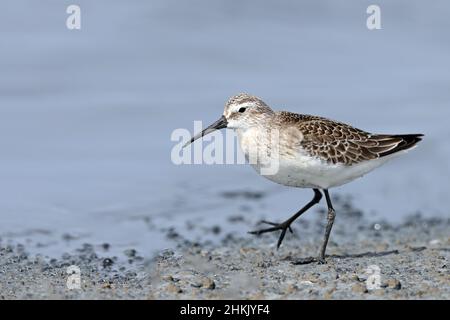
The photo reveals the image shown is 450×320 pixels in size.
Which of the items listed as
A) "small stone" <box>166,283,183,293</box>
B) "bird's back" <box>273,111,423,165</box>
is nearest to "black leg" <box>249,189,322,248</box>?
"bird's back" <box>273,111,423,165</box>

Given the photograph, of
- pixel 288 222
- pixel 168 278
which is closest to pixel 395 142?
pixel 288 222

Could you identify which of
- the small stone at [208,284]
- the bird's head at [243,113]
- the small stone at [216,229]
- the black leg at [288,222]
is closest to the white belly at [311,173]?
the bird's head at [243,113]

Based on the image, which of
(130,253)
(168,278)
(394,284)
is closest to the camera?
(394,284)

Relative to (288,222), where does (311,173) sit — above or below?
above

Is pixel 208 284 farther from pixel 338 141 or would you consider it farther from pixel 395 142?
pixel 395 142

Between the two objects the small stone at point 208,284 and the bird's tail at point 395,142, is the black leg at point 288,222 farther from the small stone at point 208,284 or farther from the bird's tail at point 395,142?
the small stone at point 208,284

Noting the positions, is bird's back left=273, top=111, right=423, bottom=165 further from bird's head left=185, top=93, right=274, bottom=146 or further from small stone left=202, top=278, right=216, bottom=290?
small stone left=202, top=278, right=216, bottom=290

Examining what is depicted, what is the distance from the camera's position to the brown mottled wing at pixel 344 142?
11.0m

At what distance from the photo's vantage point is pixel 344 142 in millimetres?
11297

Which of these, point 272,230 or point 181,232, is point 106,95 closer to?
point 181,232

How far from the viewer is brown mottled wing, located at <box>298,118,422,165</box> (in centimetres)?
1102

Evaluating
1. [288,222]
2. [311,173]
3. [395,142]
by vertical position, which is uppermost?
[395,142]
